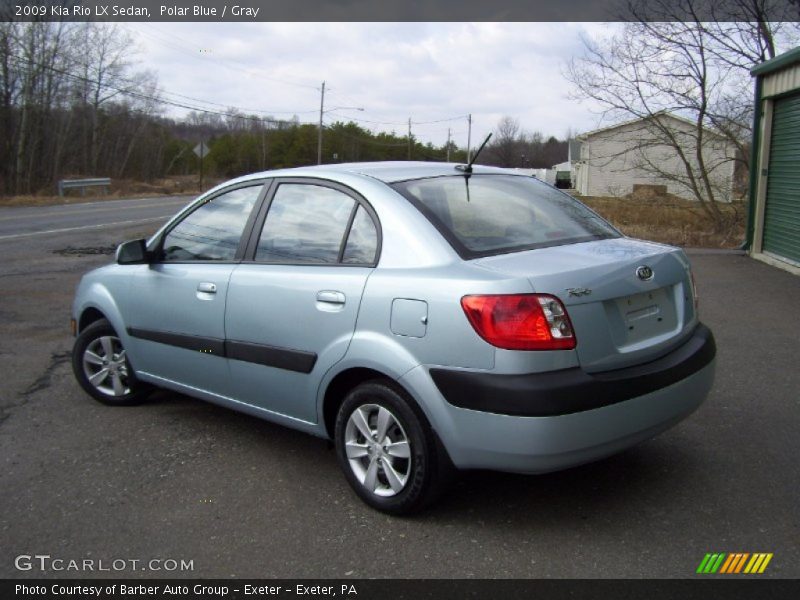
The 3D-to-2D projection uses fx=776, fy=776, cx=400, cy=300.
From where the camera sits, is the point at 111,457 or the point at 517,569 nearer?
the point at 517,569

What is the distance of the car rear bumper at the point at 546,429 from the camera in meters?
3.21

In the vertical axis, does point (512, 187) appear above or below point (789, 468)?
above

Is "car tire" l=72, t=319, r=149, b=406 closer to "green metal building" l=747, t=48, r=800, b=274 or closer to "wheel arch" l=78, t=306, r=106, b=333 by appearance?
"wheel arch" l=78, t=306, r=106, b=333

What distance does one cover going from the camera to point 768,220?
13.2 metres

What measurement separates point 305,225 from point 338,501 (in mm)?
1472

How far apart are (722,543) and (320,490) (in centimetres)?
191

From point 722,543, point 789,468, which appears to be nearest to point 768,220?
point 789,468

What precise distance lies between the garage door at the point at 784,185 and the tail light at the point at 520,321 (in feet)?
32.8

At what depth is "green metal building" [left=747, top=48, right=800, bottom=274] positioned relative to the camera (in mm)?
11953

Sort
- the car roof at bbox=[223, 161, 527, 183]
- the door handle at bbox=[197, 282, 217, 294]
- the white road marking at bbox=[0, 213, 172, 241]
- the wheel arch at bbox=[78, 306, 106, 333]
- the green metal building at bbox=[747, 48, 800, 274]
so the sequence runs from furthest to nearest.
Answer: the white road marking at bbox=[0, 213, 172, 241] < the green metal building at bbox=[747, 48, 800, 274] < the wheel arch at bbox=[78, 306, 106, 333] < the door handle at bbox=[197, 282, 217, 294] < the car roof at bbox=[223, 161, 527, 183]

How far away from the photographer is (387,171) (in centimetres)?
424

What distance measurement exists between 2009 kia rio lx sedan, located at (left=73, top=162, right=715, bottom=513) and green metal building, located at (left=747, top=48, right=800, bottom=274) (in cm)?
892

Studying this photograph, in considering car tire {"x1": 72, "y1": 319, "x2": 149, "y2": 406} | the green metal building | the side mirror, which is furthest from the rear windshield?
the green metal building
